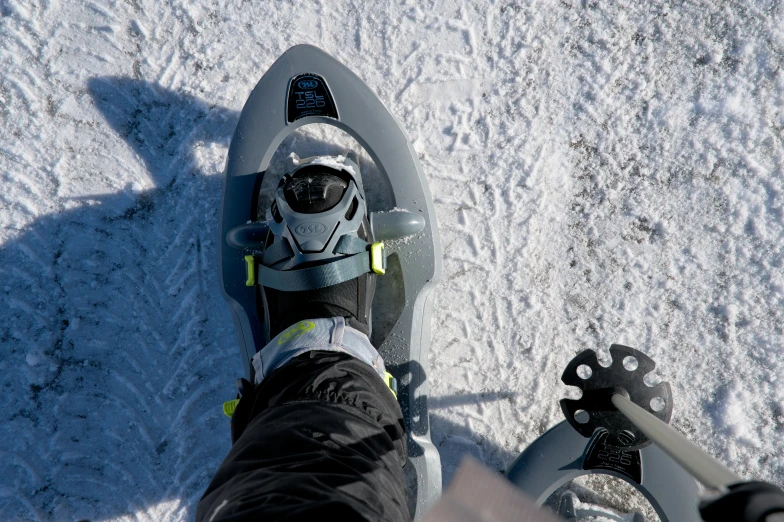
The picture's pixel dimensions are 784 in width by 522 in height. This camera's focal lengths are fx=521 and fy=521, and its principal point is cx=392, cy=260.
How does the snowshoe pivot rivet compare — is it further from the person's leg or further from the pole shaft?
the person's leg

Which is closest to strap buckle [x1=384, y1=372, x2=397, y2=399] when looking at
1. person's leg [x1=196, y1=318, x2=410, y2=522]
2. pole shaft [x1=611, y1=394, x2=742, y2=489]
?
person's leg [x1=196, y1=318, x2=410, y2=522]

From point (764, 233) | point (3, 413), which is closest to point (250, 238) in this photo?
point (3, 413)

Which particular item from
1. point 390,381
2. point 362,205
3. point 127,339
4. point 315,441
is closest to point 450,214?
point 362,205

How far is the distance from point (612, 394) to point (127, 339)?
82cm

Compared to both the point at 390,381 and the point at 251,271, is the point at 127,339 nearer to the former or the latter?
the point at 251,271

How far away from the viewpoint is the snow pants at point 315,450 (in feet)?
1.62

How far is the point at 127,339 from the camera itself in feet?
3.12

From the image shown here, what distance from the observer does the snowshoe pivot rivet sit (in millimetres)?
729

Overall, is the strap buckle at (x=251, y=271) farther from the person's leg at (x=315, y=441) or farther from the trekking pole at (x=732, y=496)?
the trekking pole at (x=732, y=496)

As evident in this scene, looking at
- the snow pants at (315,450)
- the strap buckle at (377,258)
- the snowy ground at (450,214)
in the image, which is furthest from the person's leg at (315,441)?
the snowy ground at (450,214)

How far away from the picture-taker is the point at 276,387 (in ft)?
2.28

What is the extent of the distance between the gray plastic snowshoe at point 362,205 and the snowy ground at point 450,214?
7 centimetres

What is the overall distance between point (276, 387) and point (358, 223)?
0.95 feet

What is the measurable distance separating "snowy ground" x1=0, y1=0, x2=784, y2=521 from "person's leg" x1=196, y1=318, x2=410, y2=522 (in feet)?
0.76
